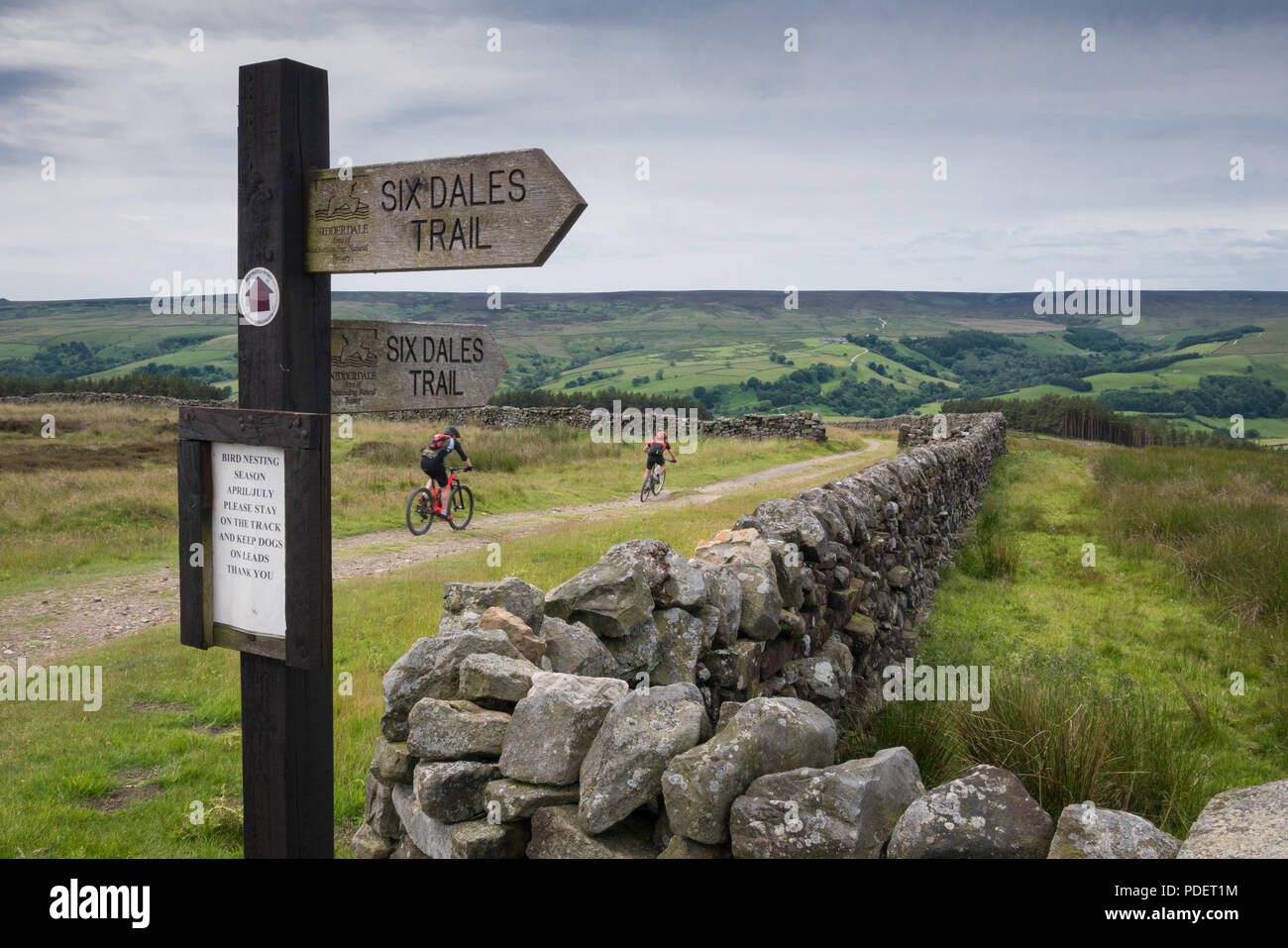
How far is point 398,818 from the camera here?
352 centimetres

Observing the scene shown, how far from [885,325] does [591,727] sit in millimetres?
183260

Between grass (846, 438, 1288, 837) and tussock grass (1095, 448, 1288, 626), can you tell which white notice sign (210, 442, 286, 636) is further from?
tussock grass (1095, 448, 1288, 626)

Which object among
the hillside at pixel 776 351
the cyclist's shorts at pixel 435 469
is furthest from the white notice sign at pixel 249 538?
the hillside at pixel 776 351

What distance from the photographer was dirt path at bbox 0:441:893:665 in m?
7.92

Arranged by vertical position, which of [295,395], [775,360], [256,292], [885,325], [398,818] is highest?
[885,325]

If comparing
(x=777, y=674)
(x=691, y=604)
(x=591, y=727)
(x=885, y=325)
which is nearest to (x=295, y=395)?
(x=591, y=727)

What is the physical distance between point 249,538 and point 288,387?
53 cm

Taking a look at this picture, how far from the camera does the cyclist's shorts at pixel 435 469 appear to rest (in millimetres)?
13141

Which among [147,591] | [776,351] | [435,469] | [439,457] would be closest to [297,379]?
[147,591]

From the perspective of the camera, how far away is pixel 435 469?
1332 centimetres

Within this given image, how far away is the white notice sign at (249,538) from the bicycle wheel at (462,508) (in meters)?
11.0

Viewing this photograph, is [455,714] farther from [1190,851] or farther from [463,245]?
[1190,851]

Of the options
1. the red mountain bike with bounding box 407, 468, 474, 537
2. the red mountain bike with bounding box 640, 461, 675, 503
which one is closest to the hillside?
the red mountain bike with bounding box 640, 461, 675, 503
